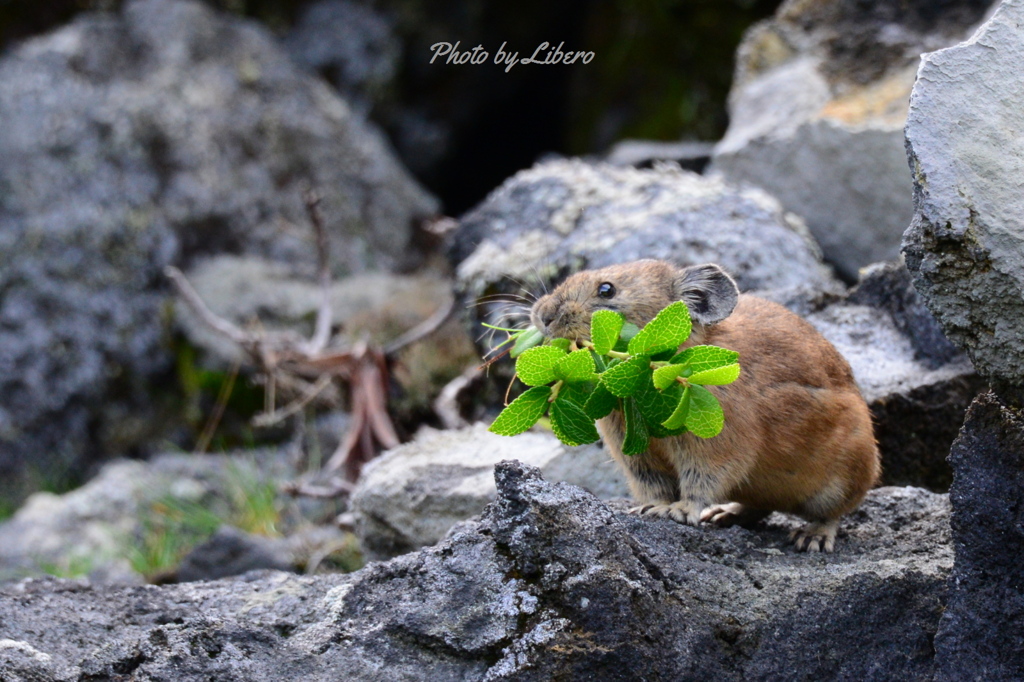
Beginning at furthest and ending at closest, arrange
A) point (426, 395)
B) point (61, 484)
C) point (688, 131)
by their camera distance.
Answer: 1. point (688, 131)
2. point (61, 484)
3. point (426, 395)

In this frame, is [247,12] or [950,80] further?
[247,12]

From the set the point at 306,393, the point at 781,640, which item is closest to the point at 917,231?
the point at 781,640

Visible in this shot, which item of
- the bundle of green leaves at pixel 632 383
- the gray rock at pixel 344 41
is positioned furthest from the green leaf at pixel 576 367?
the gray rock at pixel 344 41

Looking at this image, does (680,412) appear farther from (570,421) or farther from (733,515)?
(733,515)

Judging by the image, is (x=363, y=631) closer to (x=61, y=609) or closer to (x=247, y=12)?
(x=61, y=609)

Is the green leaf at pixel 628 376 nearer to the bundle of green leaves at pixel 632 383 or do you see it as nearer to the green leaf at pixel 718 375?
the bundle of green leaves at pixel 632 383

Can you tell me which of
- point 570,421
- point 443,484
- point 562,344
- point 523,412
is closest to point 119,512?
point 443,484
